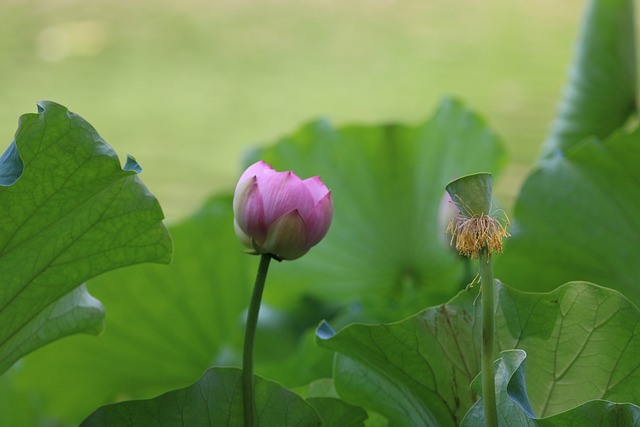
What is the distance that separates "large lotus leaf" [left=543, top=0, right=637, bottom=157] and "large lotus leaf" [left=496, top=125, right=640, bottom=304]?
0.64ft

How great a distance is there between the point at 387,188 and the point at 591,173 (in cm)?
29

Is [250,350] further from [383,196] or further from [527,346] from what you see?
[383,196]

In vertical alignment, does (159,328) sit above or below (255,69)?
below

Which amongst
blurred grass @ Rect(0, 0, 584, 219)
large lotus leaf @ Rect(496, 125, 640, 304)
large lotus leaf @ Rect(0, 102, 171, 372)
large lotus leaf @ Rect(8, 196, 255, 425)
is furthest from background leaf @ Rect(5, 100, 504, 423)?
blurred grass @ Rect(0, 0, 584, 219)

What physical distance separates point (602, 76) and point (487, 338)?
1.84 ft

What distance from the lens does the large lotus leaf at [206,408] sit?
0.38 m

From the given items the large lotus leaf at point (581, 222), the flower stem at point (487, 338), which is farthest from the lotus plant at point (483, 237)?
the large lotus leaf at point (581, 222)

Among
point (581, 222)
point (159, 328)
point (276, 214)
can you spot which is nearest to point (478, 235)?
point (276, 214)

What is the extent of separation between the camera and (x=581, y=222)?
607mm

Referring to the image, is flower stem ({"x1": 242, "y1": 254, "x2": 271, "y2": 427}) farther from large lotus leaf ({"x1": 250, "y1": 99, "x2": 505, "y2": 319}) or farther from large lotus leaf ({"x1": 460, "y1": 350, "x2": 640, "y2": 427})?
large lotus leaf ({"x1": 250, "y1": 99, "x2": 505, "y2": 319})

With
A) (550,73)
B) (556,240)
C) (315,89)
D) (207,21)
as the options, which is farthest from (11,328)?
(207,21)

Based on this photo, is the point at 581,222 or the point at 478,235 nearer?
the point at 478,235

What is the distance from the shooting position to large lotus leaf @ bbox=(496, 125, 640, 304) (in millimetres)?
580

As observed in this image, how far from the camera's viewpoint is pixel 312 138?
2.85 feet
